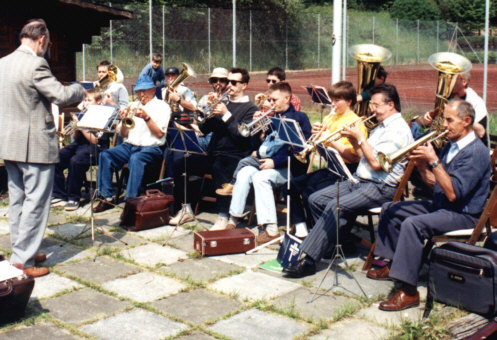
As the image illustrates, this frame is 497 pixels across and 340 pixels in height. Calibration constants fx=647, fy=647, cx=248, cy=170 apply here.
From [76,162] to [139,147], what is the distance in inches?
32.7

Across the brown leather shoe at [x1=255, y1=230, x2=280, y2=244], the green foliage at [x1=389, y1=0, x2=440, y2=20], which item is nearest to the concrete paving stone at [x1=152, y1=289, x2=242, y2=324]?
the brown leather shoe at [x1=255, y1=230, x2=280, y2=244]

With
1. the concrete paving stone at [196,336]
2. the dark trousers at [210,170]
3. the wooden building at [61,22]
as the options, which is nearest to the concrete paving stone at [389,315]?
the concrete paving stone at [196,336]

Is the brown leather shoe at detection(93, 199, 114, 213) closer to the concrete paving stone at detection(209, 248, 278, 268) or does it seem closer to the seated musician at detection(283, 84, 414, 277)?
the concrete paving stone at detection(209, 248, 278, 268)

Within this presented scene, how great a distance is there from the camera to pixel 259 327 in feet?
13.6

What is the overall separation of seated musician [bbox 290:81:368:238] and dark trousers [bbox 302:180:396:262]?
0.35 m

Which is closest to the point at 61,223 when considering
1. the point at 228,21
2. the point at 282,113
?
the point at 282,113

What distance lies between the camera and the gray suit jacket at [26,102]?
16.0 feet

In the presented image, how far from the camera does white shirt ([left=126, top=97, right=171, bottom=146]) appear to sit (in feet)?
22.7

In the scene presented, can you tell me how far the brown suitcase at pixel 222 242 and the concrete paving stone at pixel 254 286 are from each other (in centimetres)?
51

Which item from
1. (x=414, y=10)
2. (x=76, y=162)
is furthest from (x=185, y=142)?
(x=414, y=10)

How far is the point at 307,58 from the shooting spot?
88.1 feet

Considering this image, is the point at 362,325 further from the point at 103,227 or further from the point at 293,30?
the point at 293,30

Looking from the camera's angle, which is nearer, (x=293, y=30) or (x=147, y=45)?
(x=147, y=45)

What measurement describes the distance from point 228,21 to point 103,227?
666 inches
